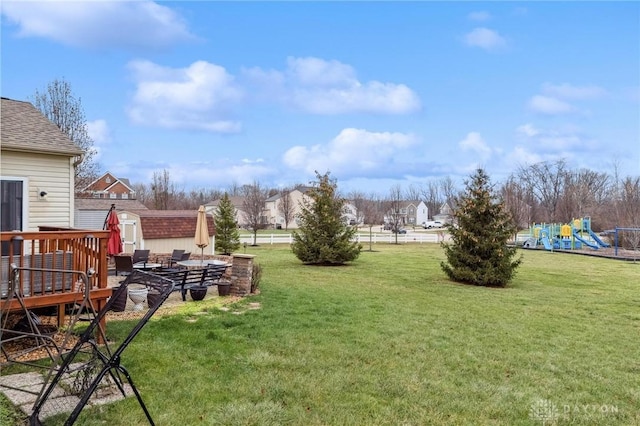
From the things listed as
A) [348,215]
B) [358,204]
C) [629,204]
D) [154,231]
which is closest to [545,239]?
[629,204]

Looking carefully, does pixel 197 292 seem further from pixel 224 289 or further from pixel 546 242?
Answer: pixel 546 242

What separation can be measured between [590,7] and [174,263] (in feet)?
42.7

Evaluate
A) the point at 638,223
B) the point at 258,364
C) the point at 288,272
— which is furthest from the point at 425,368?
the point at 638,223

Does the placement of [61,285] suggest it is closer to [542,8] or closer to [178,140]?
[542,8]

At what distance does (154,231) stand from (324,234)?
22.6 ft

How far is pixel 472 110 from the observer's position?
62.0 feet

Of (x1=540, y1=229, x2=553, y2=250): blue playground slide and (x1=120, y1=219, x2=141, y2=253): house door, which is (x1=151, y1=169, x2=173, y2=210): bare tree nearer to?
(x1=120, y1=219, x2=141, y2=253): house door

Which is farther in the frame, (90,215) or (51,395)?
(90,215)

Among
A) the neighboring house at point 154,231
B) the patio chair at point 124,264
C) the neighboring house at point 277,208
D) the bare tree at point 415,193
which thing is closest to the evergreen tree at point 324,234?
the neighboring house at point 154,231

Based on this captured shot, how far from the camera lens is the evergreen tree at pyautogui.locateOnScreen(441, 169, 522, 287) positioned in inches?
486

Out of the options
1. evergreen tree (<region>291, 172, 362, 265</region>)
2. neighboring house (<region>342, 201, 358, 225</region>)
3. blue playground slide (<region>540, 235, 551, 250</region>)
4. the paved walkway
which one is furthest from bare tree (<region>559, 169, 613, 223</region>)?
the paved walkway

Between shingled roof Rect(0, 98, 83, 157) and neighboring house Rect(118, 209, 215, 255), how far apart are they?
7.87 metres

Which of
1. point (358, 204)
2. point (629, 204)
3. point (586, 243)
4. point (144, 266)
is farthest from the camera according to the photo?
point (358, 204)

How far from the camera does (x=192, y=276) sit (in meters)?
9.42
